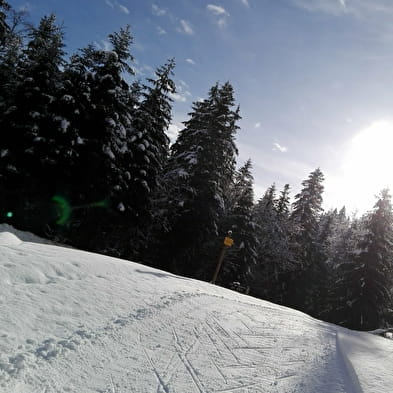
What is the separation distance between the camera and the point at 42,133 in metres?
16.2

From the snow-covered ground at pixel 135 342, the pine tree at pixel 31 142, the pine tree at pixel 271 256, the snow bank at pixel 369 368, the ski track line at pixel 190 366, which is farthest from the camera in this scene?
the pine tree at pixel 271 256

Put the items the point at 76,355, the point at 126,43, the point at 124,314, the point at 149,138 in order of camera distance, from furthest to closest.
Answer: the point at 149,138, the point at 126,43, the point at 124,314, the point at 76,355

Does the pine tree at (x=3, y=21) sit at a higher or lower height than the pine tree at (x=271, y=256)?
higher

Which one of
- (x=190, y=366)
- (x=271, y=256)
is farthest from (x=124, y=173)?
(x=271, y=256)

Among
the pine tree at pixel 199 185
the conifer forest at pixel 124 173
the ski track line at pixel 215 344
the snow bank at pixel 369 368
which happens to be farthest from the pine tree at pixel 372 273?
the ski track line at pixel 215 344

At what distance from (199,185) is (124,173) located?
5303 millimetres

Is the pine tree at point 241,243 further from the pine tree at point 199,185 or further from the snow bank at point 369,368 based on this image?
the snow bank at point 369,368

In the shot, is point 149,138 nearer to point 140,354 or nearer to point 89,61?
point 89,61

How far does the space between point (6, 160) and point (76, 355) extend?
48.9 ft

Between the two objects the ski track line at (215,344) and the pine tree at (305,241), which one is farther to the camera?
the pine tree at (305,241)

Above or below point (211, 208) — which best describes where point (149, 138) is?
above

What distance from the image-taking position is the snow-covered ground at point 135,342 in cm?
368

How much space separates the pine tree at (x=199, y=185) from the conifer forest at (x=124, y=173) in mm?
72

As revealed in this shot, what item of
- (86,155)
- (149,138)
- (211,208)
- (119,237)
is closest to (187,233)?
(211,208)
